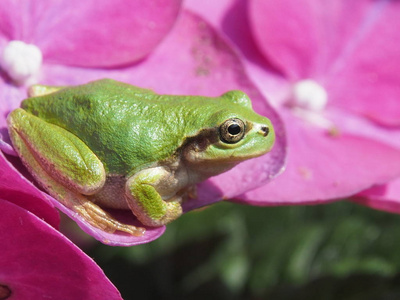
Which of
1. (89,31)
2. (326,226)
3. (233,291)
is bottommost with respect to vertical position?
(233,291)

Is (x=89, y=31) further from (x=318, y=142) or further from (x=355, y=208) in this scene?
(x=355, y=208)

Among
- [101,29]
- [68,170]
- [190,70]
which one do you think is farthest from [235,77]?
[68,170]

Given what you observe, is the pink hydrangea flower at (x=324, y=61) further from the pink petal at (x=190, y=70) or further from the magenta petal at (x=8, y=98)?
the magenta petal at (x=8, y=98)

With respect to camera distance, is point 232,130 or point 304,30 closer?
point 232,130

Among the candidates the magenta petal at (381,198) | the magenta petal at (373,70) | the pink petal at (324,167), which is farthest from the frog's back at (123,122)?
the magenta petal at (373,70)

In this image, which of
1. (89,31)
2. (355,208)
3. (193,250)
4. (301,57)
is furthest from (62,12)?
(355,208)

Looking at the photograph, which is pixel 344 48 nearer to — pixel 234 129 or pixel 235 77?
pixel 235 77

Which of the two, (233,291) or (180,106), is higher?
(180,106)
